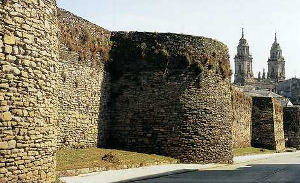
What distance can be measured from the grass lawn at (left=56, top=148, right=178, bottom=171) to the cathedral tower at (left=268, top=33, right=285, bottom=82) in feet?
481

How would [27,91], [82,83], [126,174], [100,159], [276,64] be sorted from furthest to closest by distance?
[276,64] < [82,83] < [100,159] < [126,174] < [27,91]

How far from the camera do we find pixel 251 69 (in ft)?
532

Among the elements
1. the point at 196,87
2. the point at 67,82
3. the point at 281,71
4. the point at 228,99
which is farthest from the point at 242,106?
the point at 281,71

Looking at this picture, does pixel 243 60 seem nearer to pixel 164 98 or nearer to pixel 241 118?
pixel 241 118

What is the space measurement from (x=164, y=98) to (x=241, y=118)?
20874 mm

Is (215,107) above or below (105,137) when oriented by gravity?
above

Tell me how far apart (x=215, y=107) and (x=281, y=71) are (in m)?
147

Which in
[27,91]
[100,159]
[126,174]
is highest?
[27,91]

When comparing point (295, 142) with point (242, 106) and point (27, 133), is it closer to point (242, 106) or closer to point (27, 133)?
point (242, 106)

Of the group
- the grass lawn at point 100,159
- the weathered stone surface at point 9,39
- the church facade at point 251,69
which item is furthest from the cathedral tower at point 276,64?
the weathered stone surface at point 9,39

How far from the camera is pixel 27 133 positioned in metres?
11.6

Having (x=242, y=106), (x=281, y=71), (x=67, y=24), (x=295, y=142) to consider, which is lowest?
(x=295, y=142)

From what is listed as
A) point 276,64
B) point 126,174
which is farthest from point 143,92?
point 276,64

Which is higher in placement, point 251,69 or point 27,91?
point 251,69
